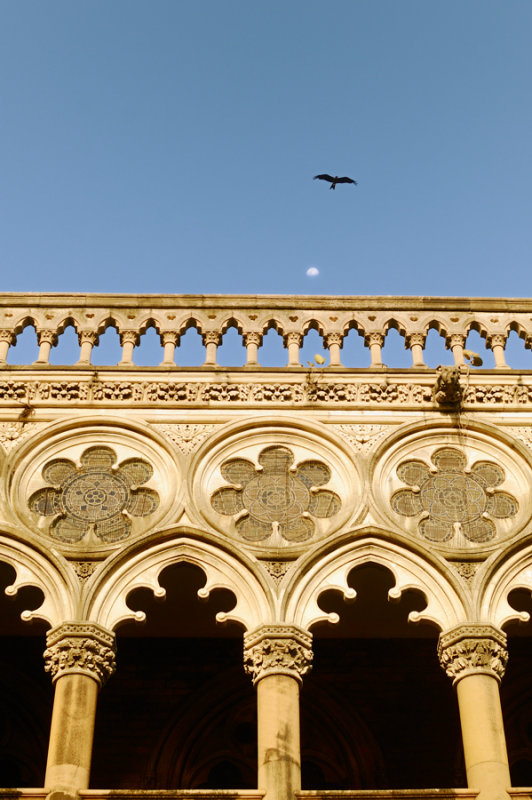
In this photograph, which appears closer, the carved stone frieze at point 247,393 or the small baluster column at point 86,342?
the carved stone frieze at point 247,393

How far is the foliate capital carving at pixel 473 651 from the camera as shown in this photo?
541 inches

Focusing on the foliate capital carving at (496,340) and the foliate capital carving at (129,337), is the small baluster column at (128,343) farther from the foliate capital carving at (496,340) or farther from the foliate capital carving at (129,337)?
the foliate capital carving at (496,340)

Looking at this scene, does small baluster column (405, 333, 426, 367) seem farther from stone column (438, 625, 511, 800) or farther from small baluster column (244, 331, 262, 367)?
stone column (438, 625, 511, 800)

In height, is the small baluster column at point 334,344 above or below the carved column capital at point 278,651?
above

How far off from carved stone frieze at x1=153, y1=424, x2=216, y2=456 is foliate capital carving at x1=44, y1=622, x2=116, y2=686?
267 cm

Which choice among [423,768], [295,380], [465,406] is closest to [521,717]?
[423,768]

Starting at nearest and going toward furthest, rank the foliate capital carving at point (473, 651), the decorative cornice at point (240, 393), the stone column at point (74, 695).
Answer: the stone column at point (74, 695), the foliate capital carving at point (473, 651), the decorative cornice at point (240, 393)

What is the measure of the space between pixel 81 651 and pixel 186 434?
126 inches

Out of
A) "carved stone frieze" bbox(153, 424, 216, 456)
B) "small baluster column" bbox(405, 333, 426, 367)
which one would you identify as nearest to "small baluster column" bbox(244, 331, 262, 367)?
"carved stone frieze" bbox(153, 424, 216, 456)

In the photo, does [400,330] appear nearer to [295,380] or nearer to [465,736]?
[295,380]

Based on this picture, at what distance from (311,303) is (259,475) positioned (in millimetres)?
2740

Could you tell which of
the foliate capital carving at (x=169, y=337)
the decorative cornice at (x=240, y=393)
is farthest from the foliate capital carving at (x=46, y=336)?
the foliate capital carving at (x=169, y=337)

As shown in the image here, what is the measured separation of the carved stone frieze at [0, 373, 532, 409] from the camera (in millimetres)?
16078

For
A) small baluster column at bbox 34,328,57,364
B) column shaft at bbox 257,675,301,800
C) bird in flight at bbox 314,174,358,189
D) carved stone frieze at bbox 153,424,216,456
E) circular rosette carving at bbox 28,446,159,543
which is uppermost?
bird in flight at bbox 314,174,358,189
